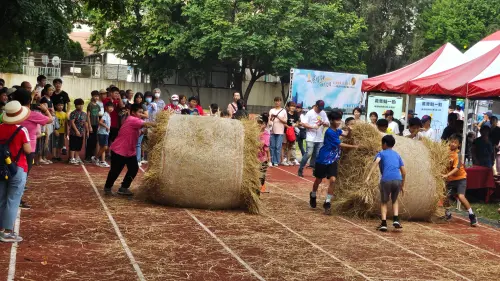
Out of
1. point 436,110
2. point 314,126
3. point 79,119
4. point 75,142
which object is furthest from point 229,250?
point 436,110

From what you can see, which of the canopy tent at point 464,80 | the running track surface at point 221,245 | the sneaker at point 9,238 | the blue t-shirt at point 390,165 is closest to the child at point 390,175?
the blue t-shirt at point 390,165

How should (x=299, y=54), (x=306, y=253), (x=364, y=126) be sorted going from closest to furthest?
(x=306, y=253) → (x=364, y=126) → (x=299, y=54)

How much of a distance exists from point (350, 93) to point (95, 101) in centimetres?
1425

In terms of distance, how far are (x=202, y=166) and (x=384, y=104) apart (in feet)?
44.5

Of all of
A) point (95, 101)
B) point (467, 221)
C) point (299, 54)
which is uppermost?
point (299, 54)

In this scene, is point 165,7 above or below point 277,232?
above

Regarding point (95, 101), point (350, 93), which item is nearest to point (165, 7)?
point (350, 93)

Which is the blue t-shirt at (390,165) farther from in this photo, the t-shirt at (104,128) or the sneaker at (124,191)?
the t-shirt at (104,128)

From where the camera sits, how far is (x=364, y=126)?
41.6 feet

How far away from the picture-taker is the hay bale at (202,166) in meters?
11.7

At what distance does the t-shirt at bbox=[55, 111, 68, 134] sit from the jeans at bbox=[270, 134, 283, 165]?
18.1ft

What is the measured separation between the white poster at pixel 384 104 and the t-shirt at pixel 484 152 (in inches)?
303

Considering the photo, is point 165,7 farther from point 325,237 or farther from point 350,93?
point 325,237

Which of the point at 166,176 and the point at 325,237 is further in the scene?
the point at 166,176
